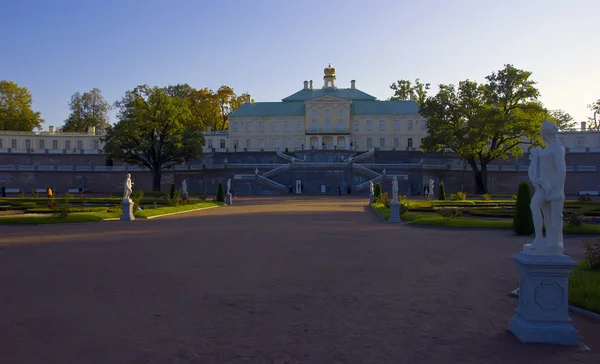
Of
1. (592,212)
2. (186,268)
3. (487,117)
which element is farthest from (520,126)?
(186,268)

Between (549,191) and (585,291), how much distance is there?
2.95 metres

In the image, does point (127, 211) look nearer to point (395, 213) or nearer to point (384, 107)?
point (395, 213)

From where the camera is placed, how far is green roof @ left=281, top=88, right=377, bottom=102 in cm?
8919

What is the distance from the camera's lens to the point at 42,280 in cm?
989

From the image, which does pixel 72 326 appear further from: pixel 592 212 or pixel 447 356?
pixel 592 212

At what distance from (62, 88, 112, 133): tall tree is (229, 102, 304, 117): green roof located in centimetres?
2572

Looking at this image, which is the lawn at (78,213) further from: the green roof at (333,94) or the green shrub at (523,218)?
the green roof at (333,94)

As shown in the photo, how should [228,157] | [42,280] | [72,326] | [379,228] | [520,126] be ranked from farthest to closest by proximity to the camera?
[228,157], [520,126], [379,228], [42,280], [72,326]

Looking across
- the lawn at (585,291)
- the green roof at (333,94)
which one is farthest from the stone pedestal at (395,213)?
the green roof at (333,94)

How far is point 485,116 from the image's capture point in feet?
166

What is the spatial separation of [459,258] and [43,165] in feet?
234

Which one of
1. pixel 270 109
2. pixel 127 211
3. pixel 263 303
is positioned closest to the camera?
pixel 263 303

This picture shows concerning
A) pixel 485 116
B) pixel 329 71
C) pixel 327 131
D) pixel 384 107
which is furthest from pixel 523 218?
pixel 329 71

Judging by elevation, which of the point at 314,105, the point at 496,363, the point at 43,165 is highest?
the point at 314,105
